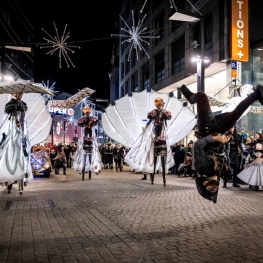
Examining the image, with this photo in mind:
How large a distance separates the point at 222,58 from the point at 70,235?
712 inches

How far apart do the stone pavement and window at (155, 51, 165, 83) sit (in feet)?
83.0

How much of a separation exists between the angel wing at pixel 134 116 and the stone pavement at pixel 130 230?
4738mm

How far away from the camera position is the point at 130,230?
204 inches

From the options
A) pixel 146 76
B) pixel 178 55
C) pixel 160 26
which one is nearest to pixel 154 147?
pixel 178 55

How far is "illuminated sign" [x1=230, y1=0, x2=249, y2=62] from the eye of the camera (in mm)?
20656

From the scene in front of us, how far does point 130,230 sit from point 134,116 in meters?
8.31

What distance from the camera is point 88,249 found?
167 inches

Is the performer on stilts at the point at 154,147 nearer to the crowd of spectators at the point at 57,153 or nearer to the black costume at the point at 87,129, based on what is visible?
the black costume at the point at 87,129

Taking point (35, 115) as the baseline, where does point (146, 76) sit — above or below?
above

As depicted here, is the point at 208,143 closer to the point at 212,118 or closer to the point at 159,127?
the point at 212,118

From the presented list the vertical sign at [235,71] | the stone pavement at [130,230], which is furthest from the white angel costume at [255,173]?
the vertical sign at [235,71]

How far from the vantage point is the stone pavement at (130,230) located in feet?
Answer: 13.2

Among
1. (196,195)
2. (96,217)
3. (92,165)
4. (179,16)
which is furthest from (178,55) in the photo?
(96,217)

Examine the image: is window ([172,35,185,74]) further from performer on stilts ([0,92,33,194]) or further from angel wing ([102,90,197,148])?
performer on stilts ([0,92,33,194])
